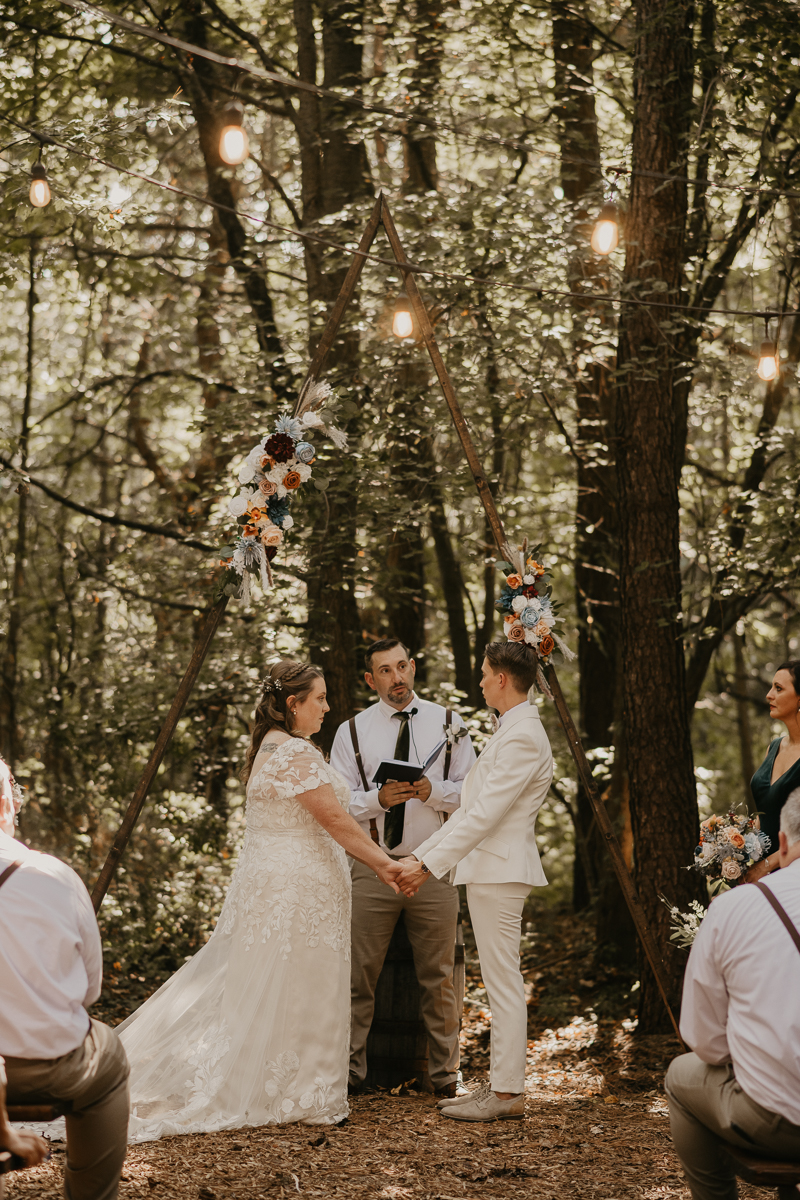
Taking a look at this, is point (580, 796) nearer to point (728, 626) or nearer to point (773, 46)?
point (728, 626)

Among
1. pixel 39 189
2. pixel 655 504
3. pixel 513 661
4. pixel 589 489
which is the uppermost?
pixel 39 189

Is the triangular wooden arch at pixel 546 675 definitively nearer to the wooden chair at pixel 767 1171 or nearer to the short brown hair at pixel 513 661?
the short brown hair at pixel 513 661

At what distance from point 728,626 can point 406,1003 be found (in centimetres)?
389

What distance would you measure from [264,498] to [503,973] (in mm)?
2509

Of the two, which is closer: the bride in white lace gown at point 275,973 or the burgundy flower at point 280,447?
the bride in white lace gown at point 275,973

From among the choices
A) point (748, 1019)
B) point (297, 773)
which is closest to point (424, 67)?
point (297, 773)

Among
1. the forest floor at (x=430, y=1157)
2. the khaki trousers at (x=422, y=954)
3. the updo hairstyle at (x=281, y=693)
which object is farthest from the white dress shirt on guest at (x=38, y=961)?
the khaki trousers at (x=422, y=954)

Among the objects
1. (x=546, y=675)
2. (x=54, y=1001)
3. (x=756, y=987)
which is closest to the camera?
(x=756, y=987)

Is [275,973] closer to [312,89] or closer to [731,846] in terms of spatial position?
[731,846]

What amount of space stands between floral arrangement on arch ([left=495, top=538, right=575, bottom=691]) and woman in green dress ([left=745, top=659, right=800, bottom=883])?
0.99 metres

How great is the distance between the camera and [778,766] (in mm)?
4801

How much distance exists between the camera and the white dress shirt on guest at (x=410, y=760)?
17.8ft

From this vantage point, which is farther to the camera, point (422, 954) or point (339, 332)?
point (339, 332)

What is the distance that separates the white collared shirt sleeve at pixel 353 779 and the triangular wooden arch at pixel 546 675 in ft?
2.69
